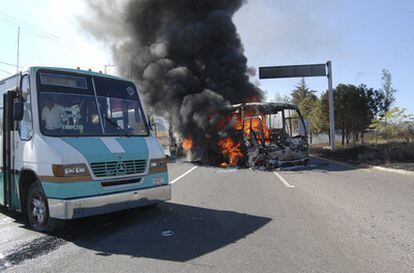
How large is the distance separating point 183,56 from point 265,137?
13.2 m

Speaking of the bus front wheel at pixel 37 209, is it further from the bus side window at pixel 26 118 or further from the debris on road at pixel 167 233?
the debris on road at pixel 167 233

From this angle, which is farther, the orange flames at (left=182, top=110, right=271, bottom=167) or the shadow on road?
the orange flames at (left=182, top=110, right=271, bottom=167)

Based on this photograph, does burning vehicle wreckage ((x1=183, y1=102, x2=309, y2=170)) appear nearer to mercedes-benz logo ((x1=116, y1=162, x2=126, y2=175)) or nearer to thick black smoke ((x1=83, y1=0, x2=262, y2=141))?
thick black smoke ((x1=83, y1=0, x2=262, y2=141))

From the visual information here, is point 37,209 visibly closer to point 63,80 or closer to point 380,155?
point 63,80

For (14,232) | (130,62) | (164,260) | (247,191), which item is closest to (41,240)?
(14,232)

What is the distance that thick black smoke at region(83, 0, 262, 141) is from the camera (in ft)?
75.6

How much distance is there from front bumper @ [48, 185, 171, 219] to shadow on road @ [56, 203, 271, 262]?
0.42 meters

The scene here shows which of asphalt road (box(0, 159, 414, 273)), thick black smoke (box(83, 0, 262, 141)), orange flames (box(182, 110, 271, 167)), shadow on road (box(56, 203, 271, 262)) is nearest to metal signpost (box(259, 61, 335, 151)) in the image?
thick black smoke (box(83, 0, 262, 141))

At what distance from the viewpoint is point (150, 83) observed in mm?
26922

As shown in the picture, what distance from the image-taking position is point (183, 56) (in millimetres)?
27188

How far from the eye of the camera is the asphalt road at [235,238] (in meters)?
4.47

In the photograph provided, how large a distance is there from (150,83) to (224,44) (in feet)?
19.2

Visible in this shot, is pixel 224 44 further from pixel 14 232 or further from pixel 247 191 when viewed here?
pixel 14 232

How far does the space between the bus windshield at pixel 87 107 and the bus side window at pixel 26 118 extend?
0.68ft
